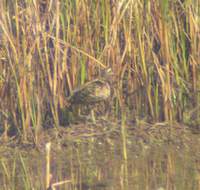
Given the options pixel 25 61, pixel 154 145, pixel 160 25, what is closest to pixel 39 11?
pixel 25 61

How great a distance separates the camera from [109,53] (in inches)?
204

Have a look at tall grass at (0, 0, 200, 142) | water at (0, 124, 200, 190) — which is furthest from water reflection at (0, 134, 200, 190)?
tall grass at (0, 0, 200, 142)

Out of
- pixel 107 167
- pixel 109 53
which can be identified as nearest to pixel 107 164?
pixel 107 167

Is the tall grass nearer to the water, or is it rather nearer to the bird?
the bird

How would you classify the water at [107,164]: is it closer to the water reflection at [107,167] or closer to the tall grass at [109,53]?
the water reflection at [107,167]

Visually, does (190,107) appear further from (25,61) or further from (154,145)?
(25,61)

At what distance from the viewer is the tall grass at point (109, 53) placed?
198 inches

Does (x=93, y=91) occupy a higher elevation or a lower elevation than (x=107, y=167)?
higher

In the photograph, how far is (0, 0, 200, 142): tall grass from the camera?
198 inches

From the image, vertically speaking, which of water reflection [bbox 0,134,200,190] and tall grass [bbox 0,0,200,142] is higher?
tall grass [bbox 0,0,200,142]

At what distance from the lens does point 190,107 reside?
5.30 meters

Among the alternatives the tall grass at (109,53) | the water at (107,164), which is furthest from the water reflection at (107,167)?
the tall grass at (109,53)

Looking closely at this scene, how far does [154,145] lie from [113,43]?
674mm

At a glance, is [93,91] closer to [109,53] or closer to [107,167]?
[109,53]
